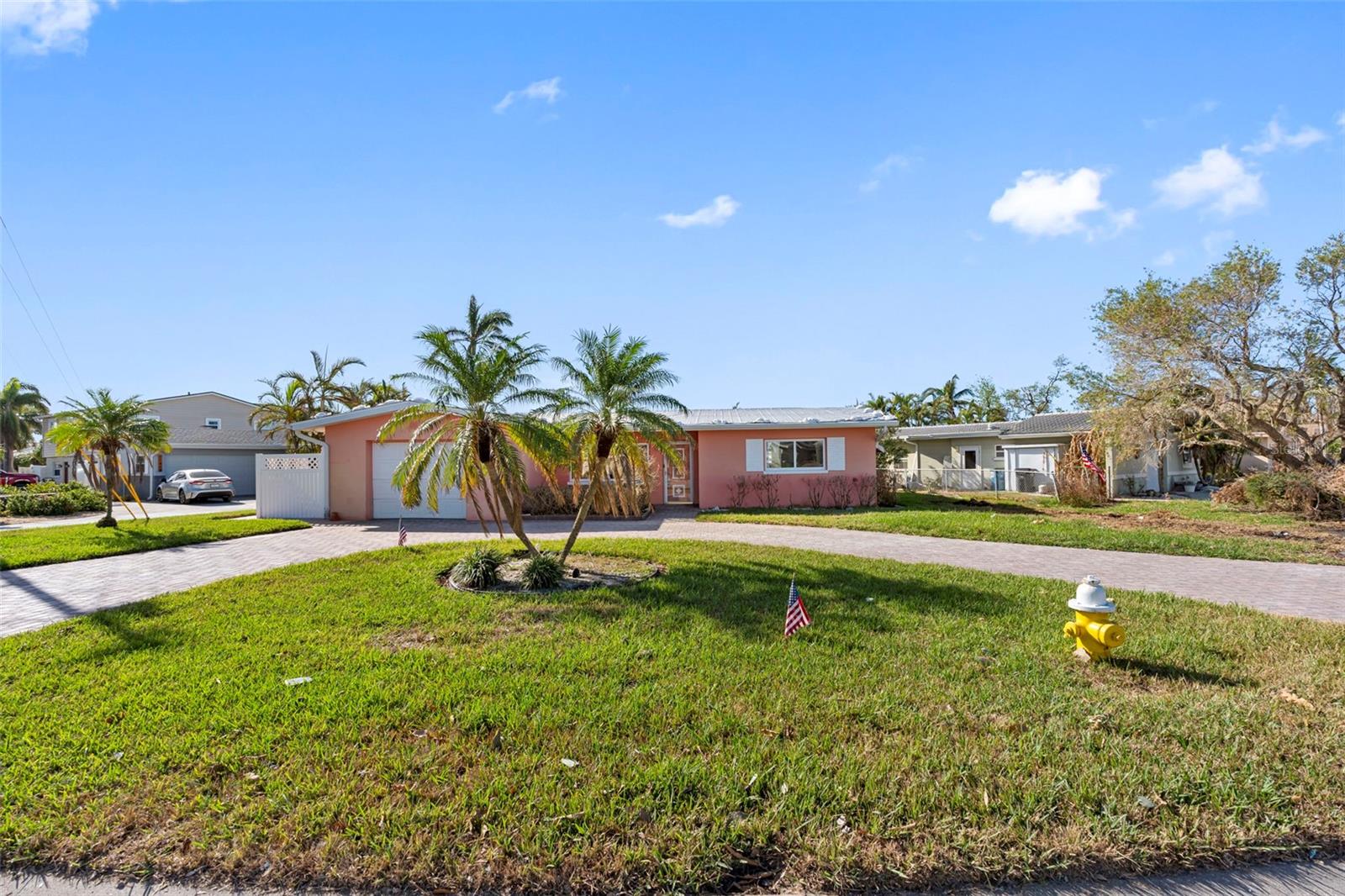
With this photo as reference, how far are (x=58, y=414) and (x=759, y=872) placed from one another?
20323 mm

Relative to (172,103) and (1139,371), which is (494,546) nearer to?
(172,103)

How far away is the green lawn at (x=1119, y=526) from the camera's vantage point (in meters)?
11.8

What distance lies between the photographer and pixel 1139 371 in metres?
19.2

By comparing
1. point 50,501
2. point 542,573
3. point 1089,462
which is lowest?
point 542,573

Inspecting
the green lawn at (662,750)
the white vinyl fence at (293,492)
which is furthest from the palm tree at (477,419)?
the white vinyl fence at (293,492)

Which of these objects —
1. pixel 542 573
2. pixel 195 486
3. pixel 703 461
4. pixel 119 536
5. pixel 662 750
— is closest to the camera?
pixel 662 750

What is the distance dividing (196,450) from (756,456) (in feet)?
92.1

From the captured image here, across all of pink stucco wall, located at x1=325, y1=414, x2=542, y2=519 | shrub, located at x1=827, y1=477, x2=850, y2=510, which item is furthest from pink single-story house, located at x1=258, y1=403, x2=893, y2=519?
shrub, located at x1=827, y1=477, x2=850, y2=510

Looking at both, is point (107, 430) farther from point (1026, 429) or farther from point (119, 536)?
point (1026, 429)

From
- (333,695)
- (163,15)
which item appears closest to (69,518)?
(163,15)

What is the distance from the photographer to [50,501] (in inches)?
880

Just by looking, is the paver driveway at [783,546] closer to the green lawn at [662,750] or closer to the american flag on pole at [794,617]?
the green lawn at [662,750]

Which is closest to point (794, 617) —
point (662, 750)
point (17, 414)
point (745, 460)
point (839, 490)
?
point (662, 750)

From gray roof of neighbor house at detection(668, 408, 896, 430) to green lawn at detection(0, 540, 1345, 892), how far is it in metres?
13.0
